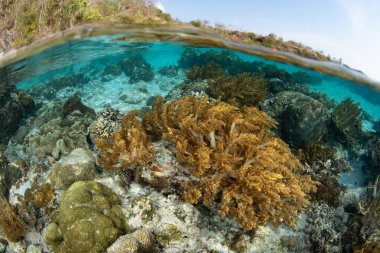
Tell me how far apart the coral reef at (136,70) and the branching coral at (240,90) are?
5.23 metres

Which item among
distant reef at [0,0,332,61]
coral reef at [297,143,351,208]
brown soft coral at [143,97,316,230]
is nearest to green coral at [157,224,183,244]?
brown soft coral at [143,97,316,230]

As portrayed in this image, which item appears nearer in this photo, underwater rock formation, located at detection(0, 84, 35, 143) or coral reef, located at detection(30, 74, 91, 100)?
underwater rock formation, located at detection(0, 84, 35, 143)

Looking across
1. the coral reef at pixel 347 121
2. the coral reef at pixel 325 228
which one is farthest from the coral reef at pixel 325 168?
the coral reef at pixel 347 121

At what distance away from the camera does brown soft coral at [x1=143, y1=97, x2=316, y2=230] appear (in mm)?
5406

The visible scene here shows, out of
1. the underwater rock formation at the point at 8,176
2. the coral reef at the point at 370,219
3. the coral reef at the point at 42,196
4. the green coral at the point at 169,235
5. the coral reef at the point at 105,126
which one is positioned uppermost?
the coral reef at the point at 370,219

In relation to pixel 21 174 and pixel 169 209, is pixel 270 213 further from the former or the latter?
pixel 21 174

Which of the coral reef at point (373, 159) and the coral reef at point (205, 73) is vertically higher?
the coral reef at point (205, 73)

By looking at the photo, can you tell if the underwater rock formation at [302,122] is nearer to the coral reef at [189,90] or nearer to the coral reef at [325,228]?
the coral reef at [325,228]

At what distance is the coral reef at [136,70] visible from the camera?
14930mm

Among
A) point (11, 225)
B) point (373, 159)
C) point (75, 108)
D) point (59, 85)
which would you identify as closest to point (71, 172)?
point (11, 225)

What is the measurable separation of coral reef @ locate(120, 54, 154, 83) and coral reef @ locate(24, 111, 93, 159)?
5406mm

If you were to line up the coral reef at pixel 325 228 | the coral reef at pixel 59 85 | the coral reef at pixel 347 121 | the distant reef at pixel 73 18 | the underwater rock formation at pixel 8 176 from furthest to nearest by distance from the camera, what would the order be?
the coral reef at pixel 59 85, the distant reef at pixel 73 18, the coral reef at pixel 347 121, the underwater rock formation at pixel 8 176, the coral reef at pixel 325 228

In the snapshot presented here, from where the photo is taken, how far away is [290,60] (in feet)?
45.1

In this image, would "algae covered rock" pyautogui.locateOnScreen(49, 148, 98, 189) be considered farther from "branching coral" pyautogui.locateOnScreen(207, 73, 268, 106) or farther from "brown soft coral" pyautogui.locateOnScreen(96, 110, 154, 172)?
"branching coral" pyautogui.locateOnScreen(207, 73, 268, 106)
